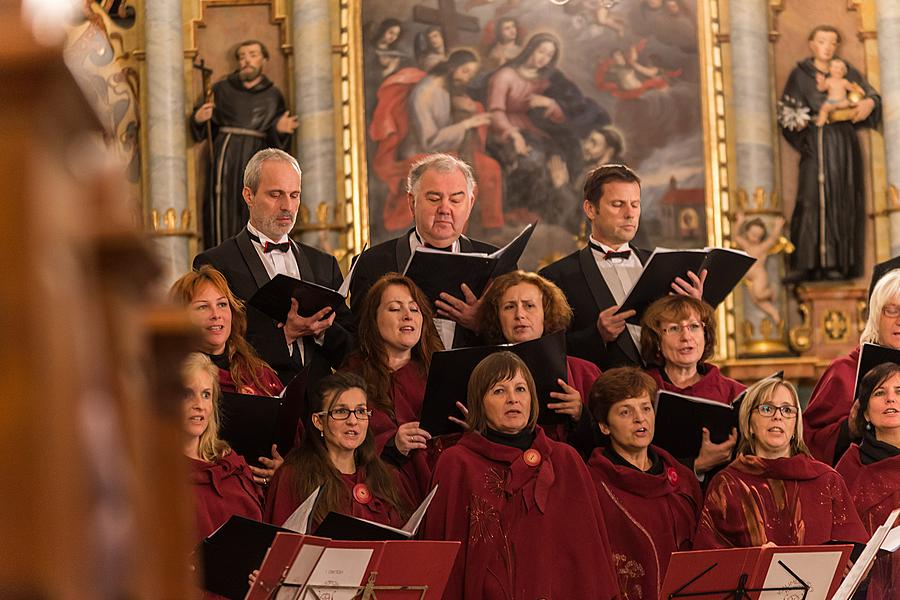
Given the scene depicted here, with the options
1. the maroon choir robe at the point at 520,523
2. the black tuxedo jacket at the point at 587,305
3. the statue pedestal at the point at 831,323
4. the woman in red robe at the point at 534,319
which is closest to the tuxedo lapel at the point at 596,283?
the black tuxedo jacket at the point at 587,305

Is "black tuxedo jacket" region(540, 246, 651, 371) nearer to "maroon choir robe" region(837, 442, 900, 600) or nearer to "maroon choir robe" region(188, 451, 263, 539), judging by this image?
"maroon choir robe" region(837, 442, 900, 600)

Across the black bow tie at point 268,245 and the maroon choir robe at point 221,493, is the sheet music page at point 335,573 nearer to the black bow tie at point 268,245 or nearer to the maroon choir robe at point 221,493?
the maroon choir robe at point 221,493

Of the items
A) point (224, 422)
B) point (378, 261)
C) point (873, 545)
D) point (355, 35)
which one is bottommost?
point (873, 545)

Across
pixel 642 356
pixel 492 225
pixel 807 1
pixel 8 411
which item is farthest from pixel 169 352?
pixel 807 1

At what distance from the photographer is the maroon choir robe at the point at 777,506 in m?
4.93

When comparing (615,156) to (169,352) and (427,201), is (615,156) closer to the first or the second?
Result: (427,201)

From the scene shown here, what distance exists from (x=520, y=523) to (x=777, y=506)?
3.39ft

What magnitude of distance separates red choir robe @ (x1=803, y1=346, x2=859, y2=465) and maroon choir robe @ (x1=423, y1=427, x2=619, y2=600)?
145 centimetres

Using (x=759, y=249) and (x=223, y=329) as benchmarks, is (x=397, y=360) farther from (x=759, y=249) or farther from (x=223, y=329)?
(x=759, y=249)

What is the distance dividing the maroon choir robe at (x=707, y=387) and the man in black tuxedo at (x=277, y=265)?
4.26ft

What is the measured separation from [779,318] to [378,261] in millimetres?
6242

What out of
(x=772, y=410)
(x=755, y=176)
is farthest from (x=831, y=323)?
(x=772, y=410)

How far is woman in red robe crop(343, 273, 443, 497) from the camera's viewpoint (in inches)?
201

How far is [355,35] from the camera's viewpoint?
11.9 meters
